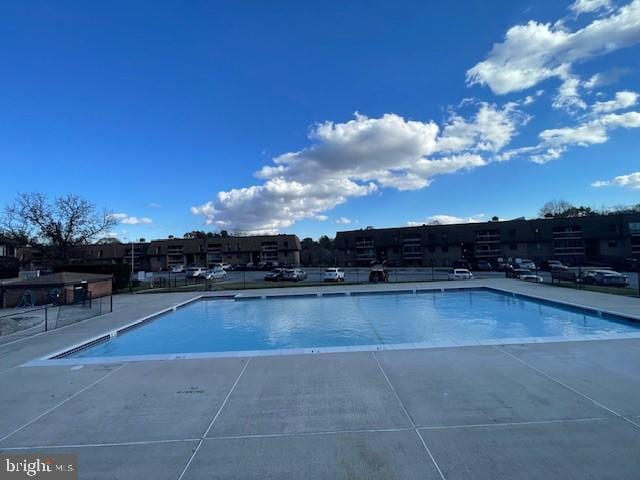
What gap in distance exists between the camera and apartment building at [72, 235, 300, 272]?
6538 cm

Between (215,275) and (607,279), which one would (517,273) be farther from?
(215,275)

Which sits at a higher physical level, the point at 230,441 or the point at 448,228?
the point at 448,228

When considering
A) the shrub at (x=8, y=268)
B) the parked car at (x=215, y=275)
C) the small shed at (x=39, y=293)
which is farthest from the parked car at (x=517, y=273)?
the shrub at (x=8, y=268)

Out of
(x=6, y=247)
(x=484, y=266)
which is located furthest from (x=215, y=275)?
(x=484, y=266)

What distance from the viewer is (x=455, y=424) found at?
15.1 feet

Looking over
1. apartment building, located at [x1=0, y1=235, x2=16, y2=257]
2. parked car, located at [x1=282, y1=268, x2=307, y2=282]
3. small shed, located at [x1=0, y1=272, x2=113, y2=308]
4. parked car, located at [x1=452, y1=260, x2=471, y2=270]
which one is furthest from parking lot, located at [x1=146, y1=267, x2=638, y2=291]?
apartment building, located at [x1=0, y1=235, x2=16, y2=257]

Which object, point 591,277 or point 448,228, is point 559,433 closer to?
point 591,277

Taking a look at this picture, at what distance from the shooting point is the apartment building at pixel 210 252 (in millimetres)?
65375

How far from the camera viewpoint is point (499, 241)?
170 ft

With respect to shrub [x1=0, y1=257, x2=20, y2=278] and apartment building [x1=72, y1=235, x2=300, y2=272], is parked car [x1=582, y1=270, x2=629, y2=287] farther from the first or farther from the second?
shrub [x1=0, y1=257, x2=20, y2=278]

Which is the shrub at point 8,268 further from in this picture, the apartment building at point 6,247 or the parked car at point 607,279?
the parked car at point 607,279

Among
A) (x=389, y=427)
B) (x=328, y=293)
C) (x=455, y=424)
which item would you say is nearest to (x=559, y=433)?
(x=455, y=424)

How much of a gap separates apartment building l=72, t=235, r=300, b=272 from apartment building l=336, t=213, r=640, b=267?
1085cm

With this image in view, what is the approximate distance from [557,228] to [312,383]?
181ft
